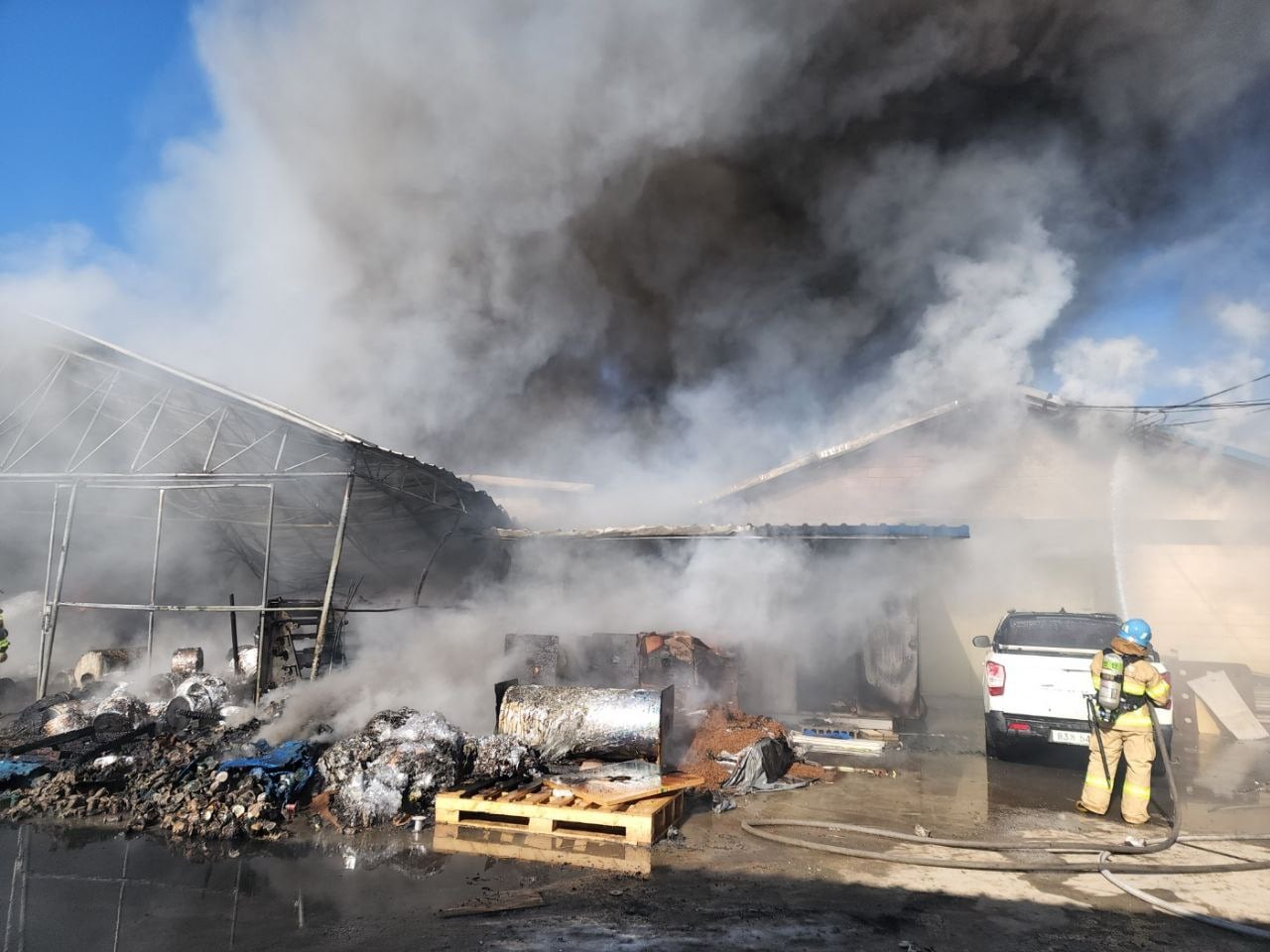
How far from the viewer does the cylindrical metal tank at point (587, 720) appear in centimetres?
600

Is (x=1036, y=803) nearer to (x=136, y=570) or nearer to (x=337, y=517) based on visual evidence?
(x=337, y=517)

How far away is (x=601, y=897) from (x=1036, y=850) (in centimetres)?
295

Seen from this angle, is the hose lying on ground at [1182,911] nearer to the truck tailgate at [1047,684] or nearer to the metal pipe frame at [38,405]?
the truck tailgate at [1047,684]

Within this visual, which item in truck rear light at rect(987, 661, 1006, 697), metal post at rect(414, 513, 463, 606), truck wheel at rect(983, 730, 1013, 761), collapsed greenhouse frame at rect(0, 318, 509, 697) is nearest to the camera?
truck rear light at rect(987, 661, 1006, 697)

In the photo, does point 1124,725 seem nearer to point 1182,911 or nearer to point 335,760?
point 1182,911

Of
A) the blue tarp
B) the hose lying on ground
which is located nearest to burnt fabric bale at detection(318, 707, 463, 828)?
the blue tarp

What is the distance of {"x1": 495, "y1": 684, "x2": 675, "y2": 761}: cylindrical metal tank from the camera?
19.7 feet

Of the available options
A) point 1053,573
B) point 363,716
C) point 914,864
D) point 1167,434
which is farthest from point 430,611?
point 1167,434

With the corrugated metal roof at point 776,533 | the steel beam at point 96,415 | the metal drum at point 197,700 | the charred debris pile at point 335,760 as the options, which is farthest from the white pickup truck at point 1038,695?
the steel beam at point 96,415

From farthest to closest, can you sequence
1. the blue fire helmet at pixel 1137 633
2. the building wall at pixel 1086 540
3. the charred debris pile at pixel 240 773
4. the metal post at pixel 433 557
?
the building wall at pixel 1086 540
the metal post at pixel 433 557
the blue fire helmet at pixel 1137 633
the charred debris pile at pixel 240 773

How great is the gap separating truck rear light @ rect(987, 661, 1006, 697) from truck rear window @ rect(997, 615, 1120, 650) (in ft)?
1.94

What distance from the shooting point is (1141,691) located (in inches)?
216

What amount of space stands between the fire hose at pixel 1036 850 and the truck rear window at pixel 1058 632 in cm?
231

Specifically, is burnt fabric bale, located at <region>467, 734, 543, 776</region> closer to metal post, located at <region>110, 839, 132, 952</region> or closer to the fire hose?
the fire hose
